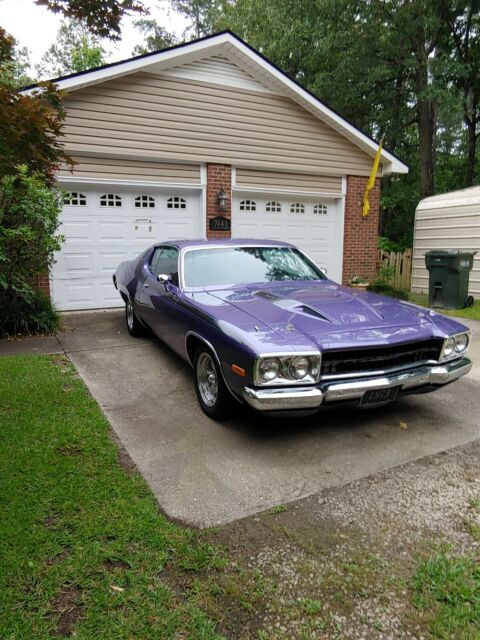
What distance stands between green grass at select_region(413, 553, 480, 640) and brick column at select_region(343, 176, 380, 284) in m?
8.59

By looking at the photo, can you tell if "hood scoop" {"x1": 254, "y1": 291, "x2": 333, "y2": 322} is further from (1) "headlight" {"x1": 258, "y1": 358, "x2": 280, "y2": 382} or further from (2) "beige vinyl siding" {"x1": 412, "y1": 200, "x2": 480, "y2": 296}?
(2) "beige vinyl siding" {"x1": 412, "y1": 200, "x2": 480, "y2": 296}

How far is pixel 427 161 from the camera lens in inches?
637

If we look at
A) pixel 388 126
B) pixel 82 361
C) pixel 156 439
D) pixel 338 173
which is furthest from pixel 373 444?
pixel 388 126

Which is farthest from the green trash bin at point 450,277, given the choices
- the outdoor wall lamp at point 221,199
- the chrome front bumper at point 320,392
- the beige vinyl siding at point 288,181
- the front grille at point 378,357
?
the chrome front bumper at point 320,392

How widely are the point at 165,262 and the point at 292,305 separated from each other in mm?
2102

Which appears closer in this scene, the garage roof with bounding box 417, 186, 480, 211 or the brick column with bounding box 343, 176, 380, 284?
the garage roof with bounding box 417, 186, 480, 211

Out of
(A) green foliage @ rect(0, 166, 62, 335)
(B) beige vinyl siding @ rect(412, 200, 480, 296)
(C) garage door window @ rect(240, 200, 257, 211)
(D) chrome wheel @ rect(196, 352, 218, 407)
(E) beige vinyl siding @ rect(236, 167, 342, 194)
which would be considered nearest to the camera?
(D) chrome wheel @ rect(196, 352, 218, 407)

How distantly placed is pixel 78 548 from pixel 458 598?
1768 mm

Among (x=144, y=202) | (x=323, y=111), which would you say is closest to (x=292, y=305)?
(x=144, y=202)

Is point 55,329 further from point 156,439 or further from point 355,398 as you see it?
point 355,398

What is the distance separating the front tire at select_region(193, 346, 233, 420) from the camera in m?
3.46

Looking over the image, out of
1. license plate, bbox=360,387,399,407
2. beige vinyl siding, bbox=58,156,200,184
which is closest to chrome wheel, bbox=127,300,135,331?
beige vinyl siding, bbox=58,156,200,184

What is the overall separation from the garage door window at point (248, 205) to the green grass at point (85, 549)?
272 inches

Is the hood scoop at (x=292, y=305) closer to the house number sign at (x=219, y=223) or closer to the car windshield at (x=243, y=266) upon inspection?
the car windshield at (x=243, y=266)
